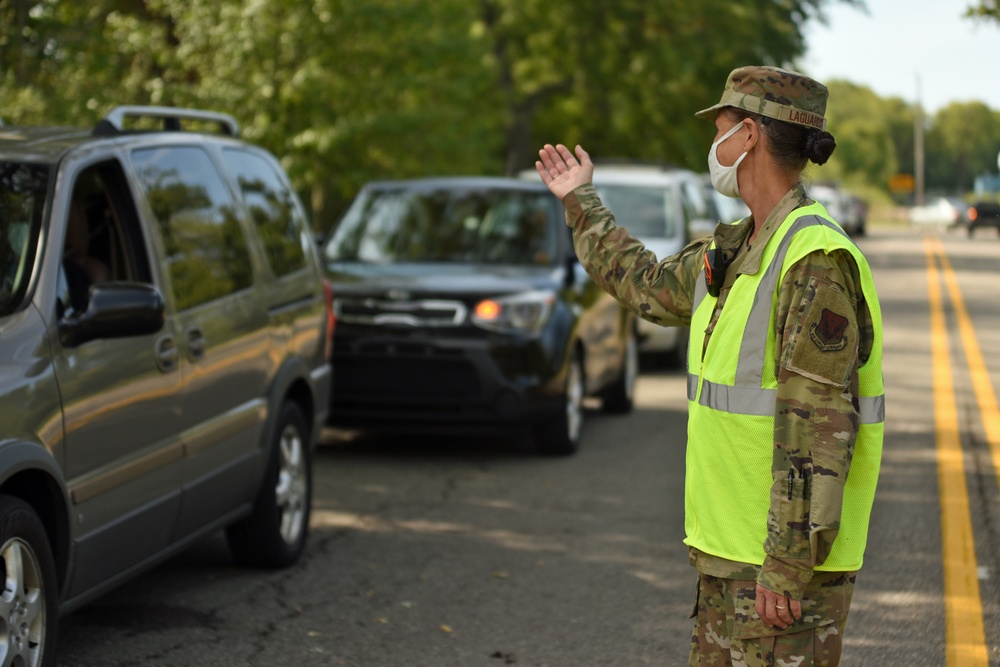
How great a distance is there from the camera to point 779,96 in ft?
10.4

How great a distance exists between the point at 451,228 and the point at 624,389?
7.07 ft

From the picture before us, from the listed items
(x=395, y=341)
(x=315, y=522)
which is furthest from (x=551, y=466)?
(x=315, y=522)

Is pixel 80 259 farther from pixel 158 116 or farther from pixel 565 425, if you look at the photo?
pixel 565 425

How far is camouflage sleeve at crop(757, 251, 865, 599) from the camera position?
3035 millimetres

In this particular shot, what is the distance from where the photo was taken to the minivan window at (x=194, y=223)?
18.7 ft

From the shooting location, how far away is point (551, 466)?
952cm

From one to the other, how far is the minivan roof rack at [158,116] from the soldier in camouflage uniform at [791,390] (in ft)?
9.71

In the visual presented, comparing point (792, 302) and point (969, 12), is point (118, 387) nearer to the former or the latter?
point (792, 302)

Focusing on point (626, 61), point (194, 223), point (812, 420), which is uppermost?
point (812, 420)

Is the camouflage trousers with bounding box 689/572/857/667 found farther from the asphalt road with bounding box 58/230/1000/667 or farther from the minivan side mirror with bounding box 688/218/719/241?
the minivan side mirror with bounding box 688/218/719/241

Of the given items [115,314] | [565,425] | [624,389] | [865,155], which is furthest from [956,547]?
[865,155]

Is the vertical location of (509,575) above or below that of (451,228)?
below

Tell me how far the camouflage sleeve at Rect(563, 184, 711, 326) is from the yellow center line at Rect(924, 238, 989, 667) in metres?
2.50

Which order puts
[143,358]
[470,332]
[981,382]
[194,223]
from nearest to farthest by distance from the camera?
[143,358]
[194,223]
[470,332]
[981,382]
